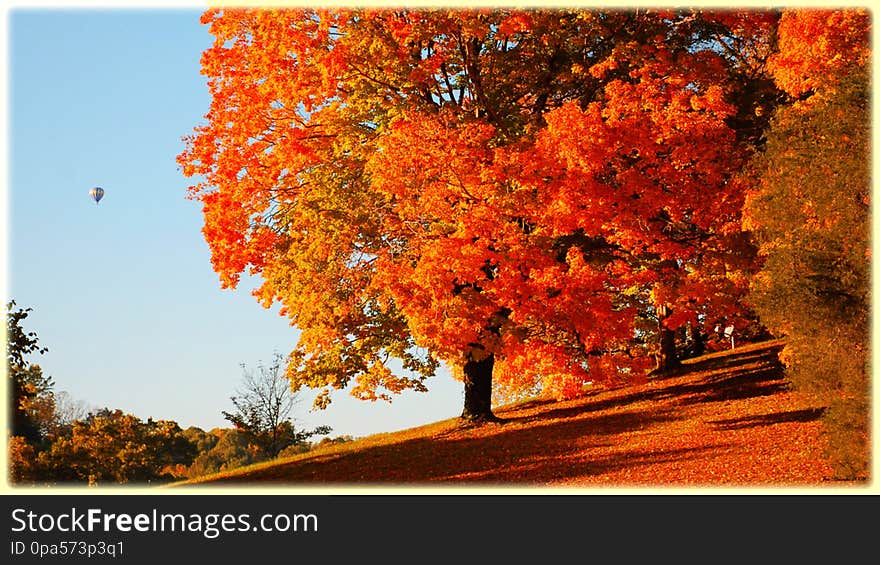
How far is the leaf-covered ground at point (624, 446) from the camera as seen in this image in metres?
19.3

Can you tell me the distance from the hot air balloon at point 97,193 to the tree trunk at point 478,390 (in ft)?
91.1

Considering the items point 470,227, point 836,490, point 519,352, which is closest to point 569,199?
point 470,227

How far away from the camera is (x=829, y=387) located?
16.6 metres

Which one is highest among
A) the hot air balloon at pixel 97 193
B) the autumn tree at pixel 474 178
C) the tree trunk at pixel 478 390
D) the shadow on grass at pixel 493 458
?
the hot air balloon at pixel 97 193

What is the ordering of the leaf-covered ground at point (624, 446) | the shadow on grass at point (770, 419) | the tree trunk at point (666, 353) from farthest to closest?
the tree trunk at point (666, 353) → the shadow on grass at point (770, 419) → the leaf-covered ground at point (624, 446)

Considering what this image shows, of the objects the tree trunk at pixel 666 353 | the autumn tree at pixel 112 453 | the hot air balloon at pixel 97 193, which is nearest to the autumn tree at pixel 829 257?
the tree trunk at pixel 666 353

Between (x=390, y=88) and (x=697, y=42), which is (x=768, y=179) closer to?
(x=697, y=42)

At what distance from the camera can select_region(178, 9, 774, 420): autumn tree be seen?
72.5 feet

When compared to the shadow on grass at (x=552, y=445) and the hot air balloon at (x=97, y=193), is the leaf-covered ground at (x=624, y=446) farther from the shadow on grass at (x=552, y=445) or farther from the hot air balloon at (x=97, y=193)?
the hot air balloon at (x=97, y=193)

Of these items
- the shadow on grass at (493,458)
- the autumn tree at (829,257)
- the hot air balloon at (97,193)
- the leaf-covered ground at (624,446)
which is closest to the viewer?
the autumn tree at (829,257)

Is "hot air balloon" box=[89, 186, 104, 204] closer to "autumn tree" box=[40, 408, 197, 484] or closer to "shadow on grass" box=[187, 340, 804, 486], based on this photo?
"autumn tree" box=[40, 408, 197, 484]

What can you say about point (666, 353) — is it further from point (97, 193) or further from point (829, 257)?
point (97, 193)

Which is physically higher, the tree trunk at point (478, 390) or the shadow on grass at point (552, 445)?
the tree trunk at point (478, 390)

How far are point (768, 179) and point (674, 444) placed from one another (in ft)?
21.6
